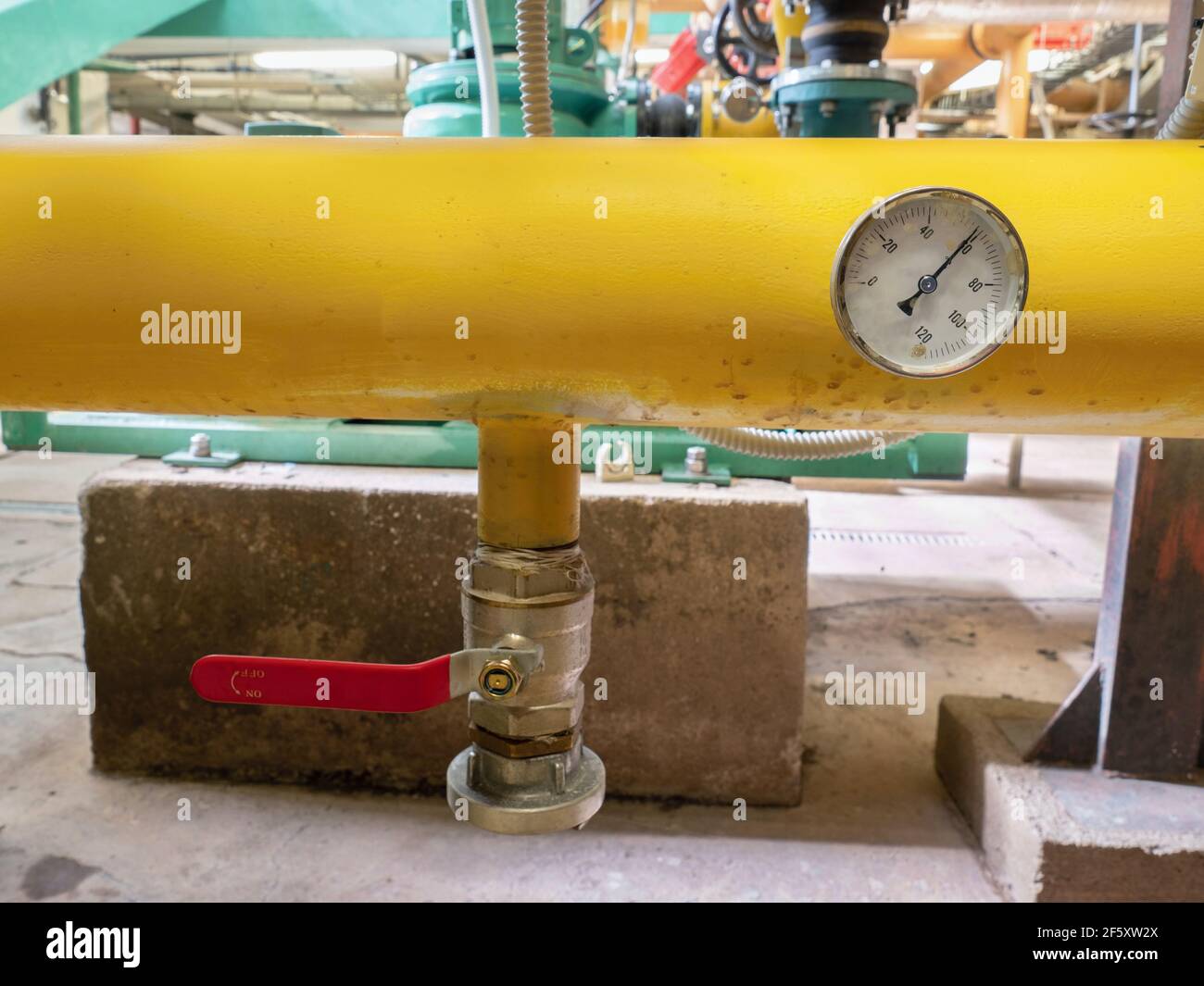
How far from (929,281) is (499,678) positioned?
16.4 inches

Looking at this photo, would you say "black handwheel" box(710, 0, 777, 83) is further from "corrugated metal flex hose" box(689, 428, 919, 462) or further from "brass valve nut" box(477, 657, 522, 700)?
"brass valve nut" box(477, 657, 522, 700)

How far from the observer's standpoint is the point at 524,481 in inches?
30.1

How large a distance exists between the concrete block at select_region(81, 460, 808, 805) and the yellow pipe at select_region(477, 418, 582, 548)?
76 centimetres

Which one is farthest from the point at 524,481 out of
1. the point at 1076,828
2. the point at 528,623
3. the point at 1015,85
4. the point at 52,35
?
the point at 1015,85

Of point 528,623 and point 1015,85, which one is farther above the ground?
point 1015,85

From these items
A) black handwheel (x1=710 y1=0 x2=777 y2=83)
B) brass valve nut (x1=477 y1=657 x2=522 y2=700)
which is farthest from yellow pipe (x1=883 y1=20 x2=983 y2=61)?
brass valve nut (x1=477 y1=657 x2=522 y2=700)

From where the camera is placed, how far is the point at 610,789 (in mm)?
1671

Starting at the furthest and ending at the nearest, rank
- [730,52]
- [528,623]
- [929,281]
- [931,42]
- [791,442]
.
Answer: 1. [931,42]
2. [730,52]
3. [791,442]
4. [528,623]
5. [929,281]

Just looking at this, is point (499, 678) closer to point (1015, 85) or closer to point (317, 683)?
point (317, 683)

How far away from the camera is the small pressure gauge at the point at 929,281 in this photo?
622 mm

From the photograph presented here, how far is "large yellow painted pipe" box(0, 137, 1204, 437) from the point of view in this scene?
2.08 ft
